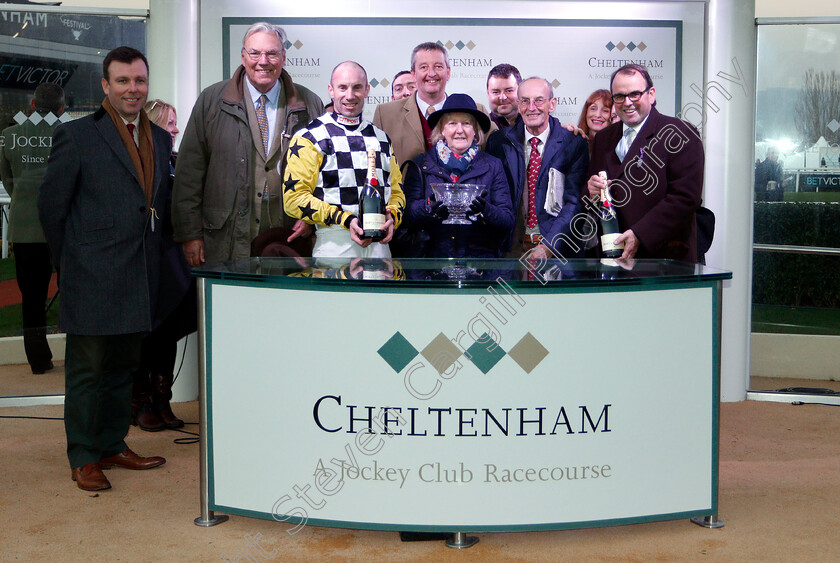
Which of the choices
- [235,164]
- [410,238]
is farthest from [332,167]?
[235,164]

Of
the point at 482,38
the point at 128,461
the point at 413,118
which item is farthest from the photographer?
the point at 482,38

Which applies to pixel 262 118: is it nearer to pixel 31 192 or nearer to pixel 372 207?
pixel 372 207

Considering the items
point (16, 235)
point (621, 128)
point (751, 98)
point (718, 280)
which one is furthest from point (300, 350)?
point (751, 98)

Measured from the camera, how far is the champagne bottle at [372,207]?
4098 mm

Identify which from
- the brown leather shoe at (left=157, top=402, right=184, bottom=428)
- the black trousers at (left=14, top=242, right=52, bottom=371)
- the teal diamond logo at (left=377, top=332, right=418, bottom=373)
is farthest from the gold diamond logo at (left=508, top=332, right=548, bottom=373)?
the black trousers at (left=14, top=242, right=52, bottom=371)

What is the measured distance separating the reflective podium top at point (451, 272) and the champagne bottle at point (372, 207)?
41 cm

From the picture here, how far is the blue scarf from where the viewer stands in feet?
14.8

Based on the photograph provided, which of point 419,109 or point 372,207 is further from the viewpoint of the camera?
point 419,109

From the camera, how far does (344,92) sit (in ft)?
14.4

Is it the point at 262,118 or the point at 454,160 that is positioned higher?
the point at 262,118

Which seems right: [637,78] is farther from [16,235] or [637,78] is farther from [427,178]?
[16,235]

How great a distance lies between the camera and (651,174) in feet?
15.1

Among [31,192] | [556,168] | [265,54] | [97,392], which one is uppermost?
[265,54]

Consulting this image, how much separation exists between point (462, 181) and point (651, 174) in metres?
0.96
